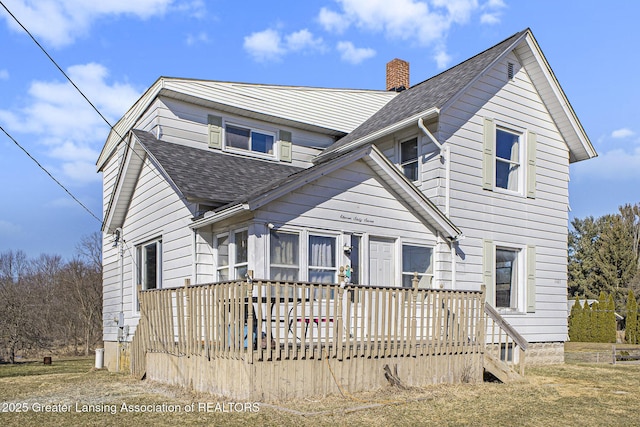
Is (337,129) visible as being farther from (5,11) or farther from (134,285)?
(5,11)

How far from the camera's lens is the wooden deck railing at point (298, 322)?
877 centimetres

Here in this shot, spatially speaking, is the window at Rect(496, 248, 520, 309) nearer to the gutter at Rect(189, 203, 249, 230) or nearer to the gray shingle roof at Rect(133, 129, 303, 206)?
the gray shingle roof at Rect(133, 129, 303, 206)

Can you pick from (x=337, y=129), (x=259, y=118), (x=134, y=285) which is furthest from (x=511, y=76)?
(x=134, y=285)

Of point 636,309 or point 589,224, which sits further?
point 589,224

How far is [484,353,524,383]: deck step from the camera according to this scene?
11352 millimetres

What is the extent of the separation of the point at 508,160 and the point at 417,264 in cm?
439

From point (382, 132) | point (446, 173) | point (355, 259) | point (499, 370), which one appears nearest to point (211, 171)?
point (355, 259)

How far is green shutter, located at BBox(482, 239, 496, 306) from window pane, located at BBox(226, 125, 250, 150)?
6676 mm

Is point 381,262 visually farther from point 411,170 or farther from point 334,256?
point 411,170

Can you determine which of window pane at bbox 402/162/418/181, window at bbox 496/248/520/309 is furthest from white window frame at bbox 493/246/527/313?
window pane at bbox 402/162/418/181

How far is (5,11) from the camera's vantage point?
34.4 feet

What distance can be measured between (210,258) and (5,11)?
Result: 5.63 metres

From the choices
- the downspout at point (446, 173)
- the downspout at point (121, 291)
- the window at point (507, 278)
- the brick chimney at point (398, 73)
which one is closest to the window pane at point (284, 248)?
the downspout at point (446, 173)

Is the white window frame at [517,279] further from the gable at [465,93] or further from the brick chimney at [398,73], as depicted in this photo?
the brick chimney at [398,73]
